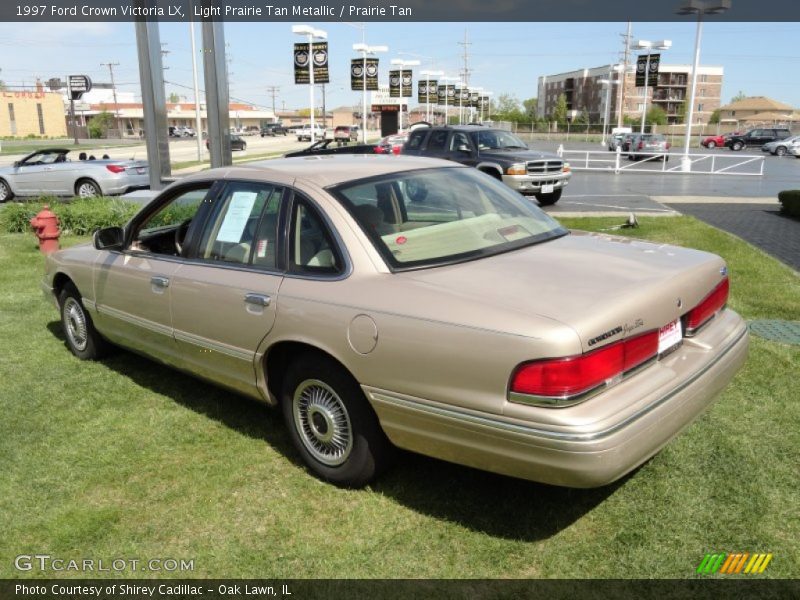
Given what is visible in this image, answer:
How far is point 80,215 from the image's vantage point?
12.2m

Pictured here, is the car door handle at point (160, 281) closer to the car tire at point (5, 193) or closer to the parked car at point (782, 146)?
the car tire at point (5, 193)

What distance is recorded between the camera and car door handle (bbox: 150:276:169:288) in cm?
437

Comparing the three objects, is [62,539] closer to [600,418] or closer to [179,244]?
[179,244]

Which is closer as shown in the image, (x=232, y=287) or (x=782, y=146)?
(x=232, y=287)

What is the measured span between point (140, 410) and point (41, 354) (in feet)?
5.77

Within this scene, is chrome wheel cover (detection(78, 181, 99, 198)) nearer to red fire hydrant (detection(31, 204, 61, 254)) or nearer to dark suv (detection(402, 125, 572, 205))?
red fire hydrant (detection(31, 204, 61, 254))

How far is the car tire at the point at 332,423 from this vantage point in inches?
134

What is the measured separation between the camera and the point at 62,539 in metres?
3.33

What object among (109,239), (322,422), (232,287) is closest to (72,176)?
(109,239)

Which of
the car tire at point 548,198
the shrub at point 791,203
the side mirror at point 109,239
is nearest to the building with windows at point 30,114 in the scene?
the car tire at point 548,198

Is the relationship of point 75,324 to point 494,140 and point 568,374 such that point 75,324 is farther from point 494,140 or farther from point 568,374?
point 494,140

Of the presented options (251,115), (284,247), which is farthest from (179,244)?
(251,115)

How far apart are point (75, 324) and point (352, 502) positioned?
3336mm

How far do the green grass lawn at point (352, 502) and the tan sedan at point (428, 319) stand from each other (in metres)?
0.37
